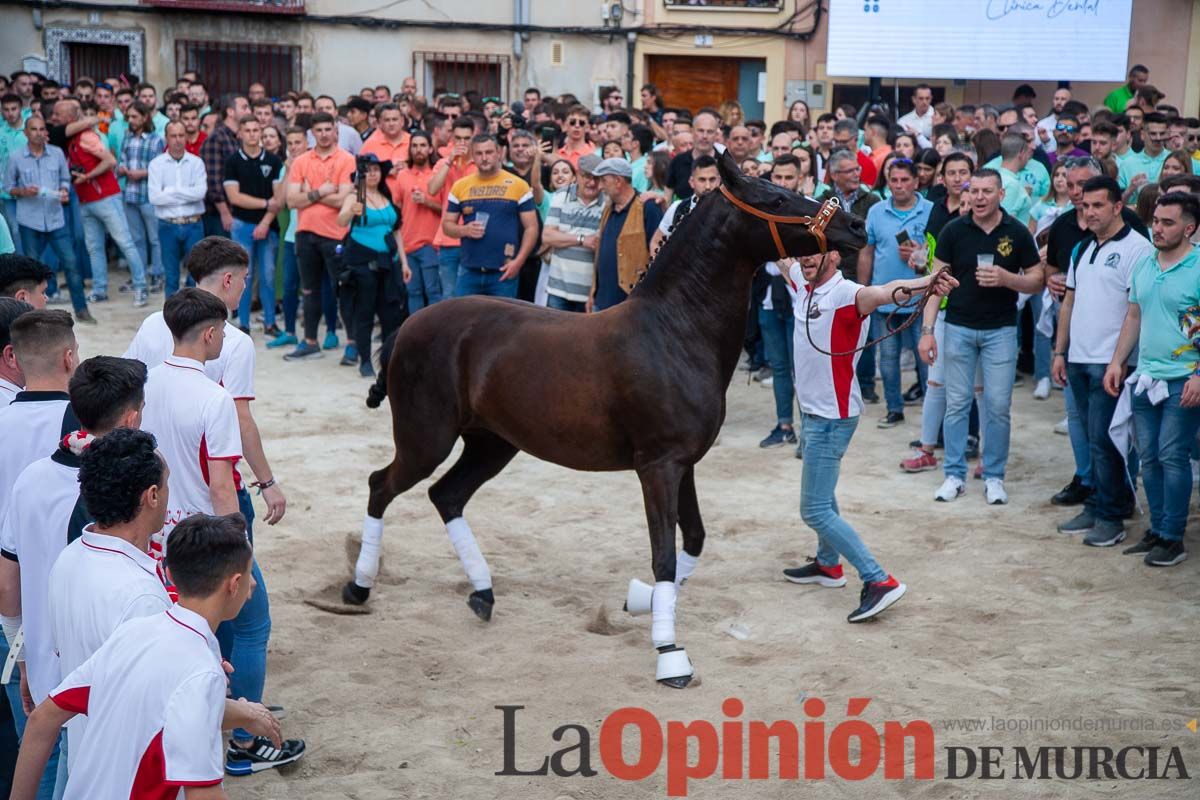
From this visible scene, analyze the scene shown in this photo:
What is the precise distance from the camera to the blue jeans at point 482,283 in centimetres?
1084

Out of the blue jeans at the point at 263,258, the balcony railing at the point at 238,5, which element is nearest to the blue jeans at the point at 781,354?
the blue jeans at the point at 263,258

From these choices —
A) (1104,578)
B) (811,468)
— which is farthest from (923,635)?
(1104,578)

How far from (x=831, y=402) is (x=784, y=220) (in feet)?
3.75

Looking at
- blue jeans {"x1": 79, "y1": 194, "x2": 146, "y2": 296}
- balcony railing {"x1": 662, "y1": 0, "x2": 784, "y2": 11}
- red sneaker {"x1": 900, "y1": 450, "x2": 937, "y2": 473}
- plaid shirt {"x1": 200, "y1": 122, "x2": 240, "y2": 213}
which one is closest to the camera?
red sneaker {"x1": 900, "y1": 450, "x2": 937, "y2": 473}

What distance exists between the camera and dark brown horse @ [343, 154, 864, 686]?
5902 mm

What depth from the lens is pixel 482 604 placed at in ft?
21.3

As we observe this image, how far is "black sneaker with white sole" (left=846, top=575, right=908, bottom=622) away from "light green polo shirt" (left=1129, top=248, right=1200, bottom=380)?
2.09 metres

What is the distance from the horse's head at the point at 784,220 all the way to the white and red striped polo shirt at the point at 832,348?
51 centimetres

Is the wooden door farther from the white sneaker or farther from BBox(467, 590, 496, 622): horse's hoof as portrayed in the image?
BBox(467, 590, 496, 622): horse's hoof

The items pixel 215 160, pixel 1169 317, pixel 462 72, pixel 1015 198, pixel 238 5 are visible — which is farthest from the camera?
pixel 462 72

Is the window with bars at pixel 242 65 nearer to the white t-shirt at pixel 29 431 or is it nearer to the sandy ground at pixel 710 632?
the sandy ground at pixel 710 632

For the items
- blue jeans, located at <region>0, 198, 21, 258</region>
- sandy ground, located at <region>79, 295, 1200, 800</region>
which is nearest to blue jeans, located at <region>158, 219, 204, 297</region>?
blue jeans, located at <region>0, 198, 21, 258</region>

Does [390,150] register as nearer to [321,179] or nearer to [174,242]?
[321,179]

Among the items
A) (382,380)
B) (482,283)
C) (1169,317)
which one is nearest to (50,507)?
(382,380)
